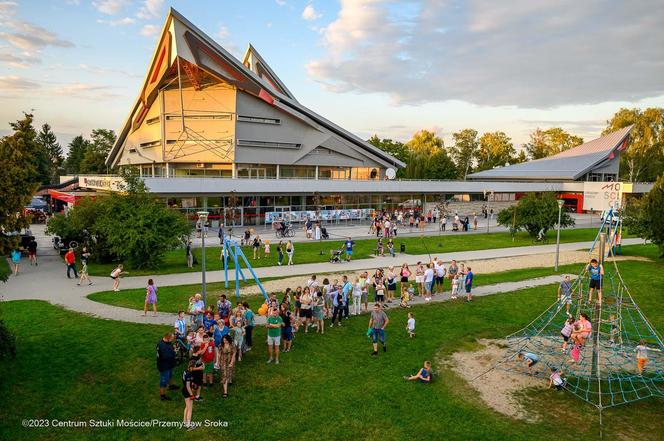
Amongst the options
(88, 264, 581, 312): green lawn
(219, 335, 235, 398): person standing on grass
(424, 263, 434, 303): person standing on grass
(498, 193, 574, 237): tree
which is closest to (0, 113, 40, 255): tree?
(219, 335, 235, 398): person standing on grass

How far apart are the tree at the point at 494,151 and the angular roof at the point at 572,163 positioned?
16138 millimetres

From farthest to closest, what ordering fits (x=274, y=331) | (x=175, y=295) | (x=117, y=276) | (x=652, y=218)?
(x=652, y=218)
(x=117, y=276)
(x=175, y=295)
(x=274, y=331)

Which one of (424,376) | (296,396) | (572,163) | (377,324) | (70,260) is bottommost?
(296,396)

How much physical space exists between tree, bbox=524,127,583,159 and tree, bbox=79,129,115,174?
284 feet

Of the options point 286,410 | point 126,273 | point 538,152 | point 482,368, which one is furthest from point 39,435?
point 538,152

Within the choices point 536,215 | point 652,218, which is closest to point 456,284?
point 652,218

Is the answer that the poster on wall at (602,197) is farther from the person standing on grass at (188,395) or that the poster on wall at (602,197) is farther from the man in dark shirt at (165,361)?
the person standing on grass at (188,395)

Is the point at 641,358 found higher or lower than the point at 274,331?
lower

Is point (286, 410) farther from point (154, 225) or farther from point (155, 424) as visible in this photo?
point (154, 225)

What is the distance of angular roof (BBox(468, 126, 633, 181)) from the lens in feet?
217

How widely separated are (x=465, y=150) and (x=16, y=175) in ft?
304

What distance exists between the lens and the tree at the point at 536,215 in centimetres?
3409

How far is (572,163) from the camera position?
6956 centimetres

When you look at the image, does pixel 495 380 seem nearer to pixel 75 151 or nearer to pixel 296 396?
pixel 296 396
